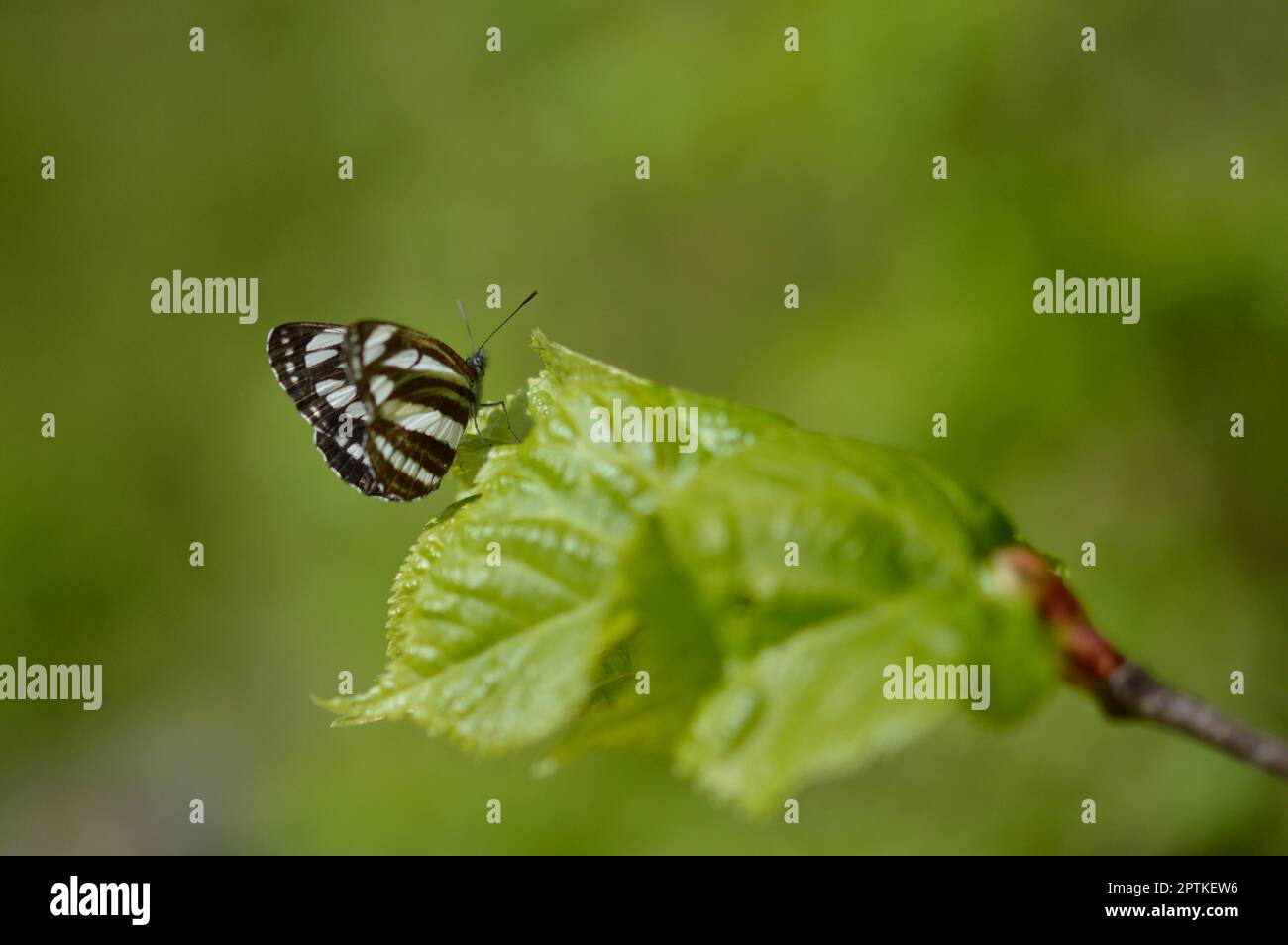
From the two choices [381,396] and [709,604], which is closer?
[709,604]

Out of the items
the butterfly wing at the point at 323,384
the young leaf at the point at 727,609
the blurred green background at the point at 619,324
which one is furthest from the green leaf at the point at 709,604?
the blurred green background at the point at 619,324

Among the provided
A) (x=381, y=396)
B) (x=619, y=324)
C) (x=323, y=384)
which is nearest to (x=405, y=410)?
(x=381, y=396)

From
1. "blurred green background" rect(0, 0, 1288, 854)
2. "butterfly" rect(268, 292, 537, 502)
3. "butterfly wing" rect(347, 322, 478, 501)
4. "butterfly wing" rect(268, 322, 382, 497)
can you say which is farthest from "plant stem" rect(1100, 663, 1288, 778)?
"blurred green background" rect(0, 0, 1288, 854)

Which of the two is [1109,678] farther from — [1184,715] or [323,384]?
[323,384]

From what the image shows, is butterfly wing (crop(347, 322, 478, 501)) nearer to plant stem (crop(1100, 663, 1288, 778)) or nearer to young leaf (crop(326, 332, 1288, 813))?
young leaf (crop(326, 332, 1288, 813))

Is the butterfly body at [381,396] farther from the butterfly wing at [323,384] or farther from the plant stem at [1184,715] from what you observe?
the plant stem at [1184,715]
